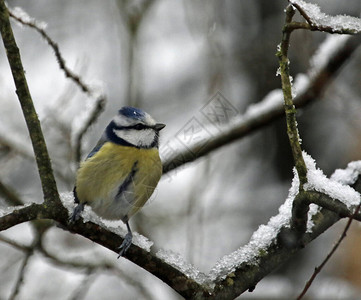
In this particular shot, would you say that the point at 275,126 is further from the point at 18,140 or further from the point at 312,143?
the point at 18,140

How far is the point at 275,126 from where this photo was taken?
5195 mm

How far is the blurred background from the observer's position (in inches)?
127

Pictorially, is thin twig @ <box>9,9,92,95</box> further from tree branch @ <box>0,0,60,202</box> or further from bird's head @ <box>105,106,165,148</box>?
tree branch @ <box>0,0,60,202</box>

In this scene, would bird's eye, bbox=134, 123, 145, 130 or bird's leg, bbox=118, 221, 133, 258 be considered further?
bird's eye, bbox=134, 123, 145, 130

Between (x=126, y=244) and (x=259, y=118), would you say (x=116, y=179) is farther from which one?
(x=259, y=118)

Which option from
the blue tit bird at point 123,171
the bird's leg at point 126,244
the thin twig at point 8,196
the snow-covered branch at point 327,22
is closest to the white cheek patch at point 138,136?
the blue tit bird at point 123,171

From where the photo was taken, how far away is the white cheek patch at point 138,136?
279 cm

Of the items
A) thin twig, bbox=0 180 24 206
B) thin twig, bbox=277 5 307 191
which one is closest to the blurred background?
thin twig, bbox=0 180 24 206

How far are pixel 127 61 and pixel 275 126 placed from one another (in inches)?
78.1

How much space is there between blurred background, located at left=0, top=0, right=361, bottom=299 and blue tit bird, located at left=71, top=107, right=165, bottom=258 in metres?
0.28

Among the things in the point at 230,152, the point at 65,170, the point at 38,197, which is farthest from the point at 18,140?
the point at 230,152

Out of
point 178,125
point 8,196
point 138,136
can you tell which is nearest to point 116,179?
point 138,136

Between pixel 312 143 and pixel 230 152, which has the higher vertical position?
pixel 312 143

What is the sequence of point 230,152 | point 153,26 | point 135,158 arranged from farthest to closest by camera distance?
point 153,26 → point 230,152 → point 135,158
